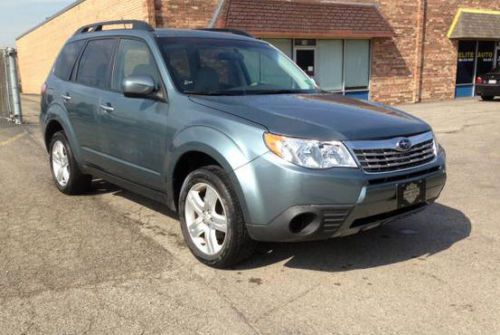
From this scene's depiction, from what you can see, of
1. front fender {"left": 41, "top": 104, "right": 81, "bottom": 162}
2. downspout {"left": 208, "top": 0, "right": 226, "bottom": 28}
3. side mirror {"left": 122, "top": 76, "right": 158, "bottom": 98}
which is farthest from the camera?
downspout {"left": 208, "top": 0, "right": 226, "bottom": 28}

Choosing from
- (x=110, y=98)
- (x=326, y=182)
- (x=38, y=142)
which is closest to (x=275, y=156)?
(x=326, y=182)

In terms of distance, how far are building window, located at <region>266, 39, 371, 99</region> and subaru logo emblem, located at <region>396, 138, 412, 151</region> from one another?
13759 millimetres

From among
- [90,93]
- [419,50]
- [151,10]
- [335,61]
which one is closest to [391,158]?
[90,93]

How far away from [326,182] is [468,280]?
136cm

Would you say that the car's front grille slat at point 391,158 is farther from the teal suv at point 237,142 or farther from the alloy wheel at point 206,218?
the alloy wheel at point 206,218

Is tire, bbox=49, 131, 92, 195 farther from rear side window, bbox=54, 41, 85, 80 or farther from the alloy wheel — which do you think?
the alloy wheel

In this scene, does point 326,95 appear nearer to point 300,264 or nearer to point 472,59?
point 300,264

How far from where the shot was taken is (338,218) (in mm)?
3537

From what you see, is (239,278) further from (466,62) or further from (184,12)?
(466,62)

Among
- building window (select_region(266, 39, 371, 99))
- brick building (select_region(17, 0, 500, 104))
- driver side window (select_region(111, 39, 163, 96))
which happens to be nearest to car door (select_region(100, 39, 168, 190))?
driver side window (select_region(111, 39, 163, 96))

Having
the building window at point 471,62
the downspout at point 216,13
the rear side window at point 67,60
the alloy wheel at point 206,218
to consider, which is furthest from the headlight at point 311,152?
the building window at point 471,62

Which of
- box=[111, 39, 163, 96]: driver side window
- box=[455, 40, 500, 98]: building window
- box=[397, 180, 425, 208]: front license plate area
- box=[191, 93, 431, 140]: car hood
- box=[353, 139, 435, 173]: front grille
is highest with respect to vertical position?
box=[111, 39, 163, 96]: driver side window

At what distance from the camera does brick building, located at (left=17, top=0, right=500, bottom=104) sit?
1527 centimetres

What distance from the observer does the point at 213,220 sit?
3963 millimetres
